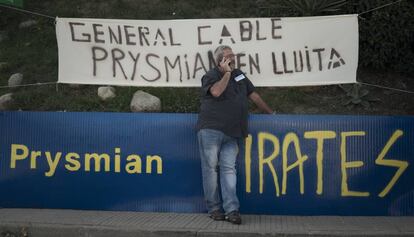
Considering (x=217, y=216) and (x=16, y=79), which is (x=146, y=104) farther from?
(x=16, y=79)

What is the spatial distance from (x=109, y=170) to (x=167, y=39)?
158 cm

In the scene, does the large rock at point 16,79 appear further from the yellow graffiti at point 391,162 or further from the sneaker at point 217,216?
the yellow graffiti at point 391,162

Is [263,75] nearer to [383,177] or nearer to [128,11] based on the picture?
[383,177]

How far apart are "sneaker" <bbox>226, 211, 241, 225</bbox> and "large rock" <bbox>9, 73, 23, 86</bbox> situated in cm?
395

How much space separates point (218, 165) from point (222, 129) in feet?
1.40

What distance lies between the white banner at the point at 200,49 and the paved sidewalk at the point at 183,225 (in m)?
1.51

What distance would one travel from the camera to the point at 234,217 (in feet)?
19.1

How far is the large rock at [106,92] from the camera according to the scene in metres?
7.78

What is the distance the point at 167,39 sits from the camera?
674 centimetres

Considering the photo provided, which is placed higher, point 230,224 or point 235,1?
point 235,1

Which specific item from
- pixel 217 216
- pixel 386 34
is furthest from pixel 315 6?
pixel 217 216

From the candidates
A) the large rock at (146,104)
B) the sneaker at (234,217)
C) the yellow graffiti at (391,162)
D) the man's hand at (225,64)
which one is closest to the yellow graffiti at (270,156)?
the sneaker at (234,217)

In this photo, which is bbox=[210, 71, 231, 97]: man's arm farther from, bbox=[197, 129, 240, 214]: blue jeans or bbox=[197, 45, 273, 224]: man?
bbox=[197, 129, 240, 214]: blue jeans

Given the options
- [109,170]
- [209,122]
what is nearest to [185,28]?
[209,122]
